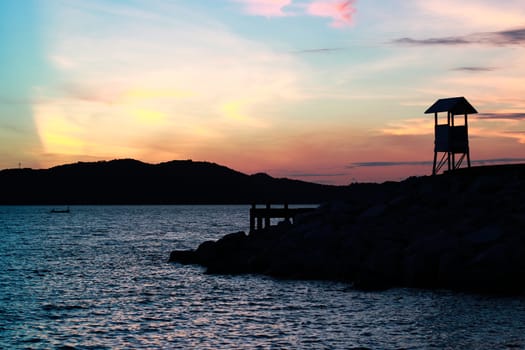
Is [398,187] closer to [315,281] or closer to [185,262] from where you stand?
[315,281]

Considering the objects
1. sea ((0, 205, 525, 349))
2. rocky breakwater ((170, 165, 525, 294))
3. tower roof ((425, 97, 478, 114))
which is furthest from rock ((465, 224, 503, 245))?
tower roof ((425, 97, 478, 114))

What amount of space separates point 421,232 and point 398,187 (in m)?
7.64

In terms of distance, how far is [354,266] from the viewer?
2594 cm

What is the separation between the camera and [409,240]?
2608 cm

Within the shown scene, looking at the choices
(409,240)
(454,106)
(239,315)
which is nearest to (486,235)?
(409,240)

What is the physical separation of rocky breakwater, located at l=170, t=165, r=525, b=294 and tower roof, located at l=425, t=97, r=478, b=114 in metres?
3.30

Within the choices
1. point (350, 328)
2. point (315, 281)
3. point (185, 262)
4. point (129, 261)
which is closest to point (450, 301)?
point (350, 328)

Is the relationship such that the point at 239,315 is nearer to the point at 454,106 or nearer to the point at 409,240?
the point at 409,240

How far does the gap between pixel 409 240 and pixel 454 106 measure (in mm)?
10464

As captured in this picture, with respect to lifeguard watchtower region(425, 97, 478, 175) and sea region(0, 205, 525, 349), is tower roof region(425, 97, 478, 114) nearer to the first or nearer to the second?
lifeguard watchtower region(425, 97, 478, 175)

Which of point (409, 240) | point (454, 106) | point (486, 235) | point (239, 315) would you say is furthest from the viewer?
point (454, 106)

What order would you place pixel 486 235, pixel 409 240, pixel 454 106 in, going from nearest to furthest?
pixel 486 235 → pixel 409 240 → pixel 454 106

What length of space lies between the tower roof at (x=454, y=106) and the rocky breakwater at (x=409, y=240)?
10.8 ft

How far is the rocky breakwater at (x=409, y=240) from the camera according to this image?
22.4 metres
